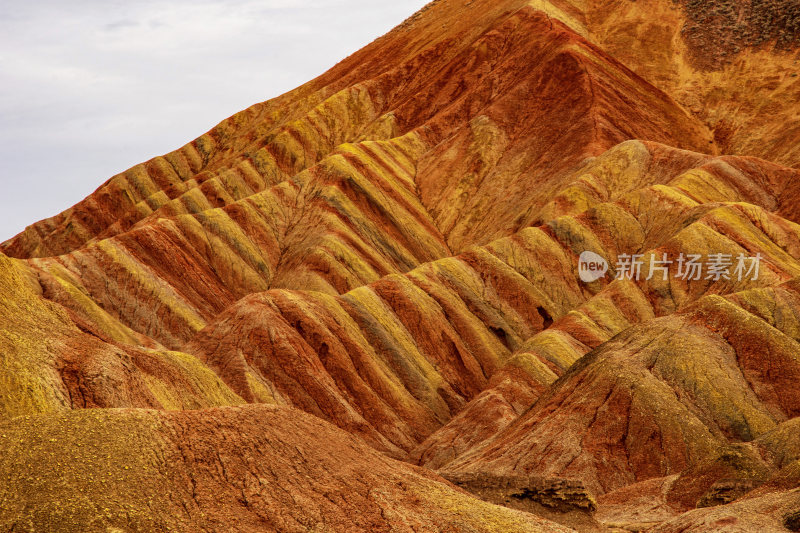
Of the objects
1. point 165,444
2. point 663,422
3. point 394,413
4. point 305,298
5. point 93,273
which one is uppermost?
point 93,273

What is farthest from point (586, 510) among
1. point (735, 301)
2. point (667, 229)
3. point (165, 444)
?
point (667, 229)

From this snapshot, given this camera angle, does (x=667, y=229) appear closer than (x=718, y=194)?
Yes

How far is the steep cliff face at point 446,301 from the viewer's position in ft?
89.2

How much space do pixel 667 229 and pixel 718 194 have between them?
10.1m

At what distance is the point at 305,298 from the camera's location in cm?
6438

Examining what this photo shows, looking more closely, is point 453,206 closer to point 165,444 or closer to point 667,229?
A: point 667,229

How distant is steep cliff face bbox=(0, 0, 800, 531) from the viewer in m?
27.2

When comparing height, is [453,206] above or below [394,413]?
above

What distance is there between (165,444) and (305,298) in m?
38.8

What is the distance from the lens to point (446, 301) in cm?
6988

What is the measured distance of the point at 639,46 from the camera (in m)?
118

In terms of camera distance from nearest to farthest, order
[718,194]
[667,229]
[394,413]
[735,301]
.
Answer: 1. [735,301]
2. [394,413]
3. [667,229]
4. [718,194]

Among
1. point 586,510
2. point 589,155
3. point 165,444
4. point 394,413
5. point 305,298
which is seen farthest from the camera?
point 589,155

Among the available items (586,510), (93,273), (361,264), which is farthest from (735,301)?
(93,273)
